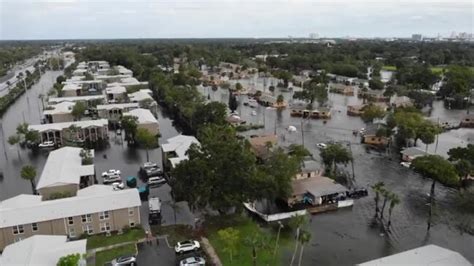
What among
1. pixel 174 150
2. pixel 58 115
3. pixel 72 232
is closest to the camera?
pixel 72 232

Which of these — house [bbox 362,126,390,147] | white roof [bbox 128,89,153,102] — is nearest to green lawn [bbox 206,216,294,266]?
house [bbox 362,126,390,147]

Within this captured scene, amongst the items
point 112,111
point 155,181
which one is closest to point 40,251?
point 155,181

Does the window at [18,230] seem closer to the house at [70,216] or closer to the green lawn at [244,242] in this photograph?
the house at [70,216]

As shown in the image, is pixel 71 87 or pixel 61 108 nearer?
pixel 61 108

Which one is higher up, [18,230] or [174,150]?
[174,150]

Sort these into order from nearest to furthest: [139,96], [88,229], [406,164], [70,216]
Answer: [70,216], [88,229], [406,164], [139,96]

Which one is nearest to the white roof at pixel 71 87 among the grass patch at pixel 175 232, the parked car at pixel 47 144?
the parked car at pixel 47 144

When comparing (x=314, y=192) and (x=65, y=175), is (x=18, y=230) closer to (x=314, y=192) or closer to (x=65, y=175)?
(x=65, y=175)
